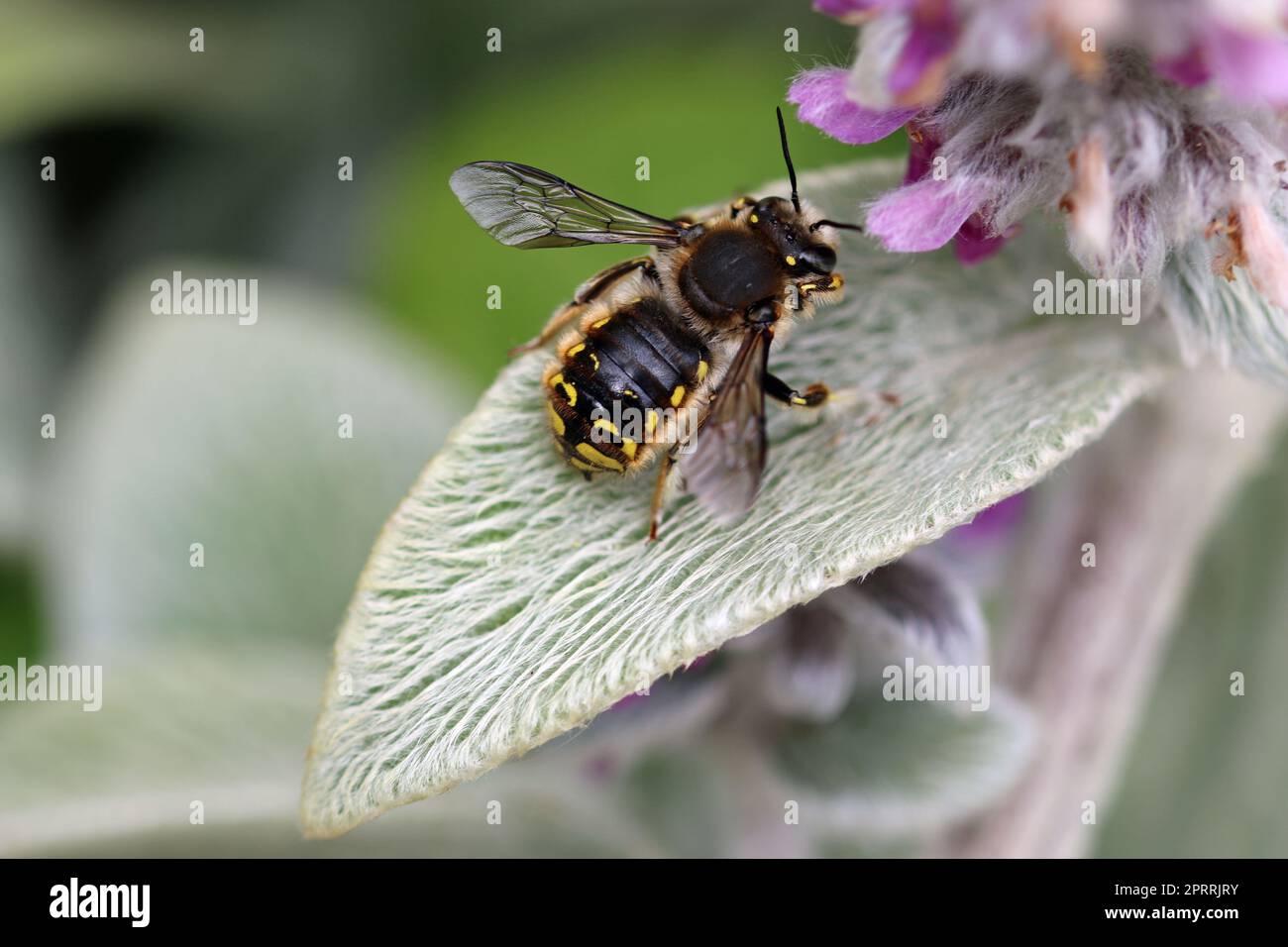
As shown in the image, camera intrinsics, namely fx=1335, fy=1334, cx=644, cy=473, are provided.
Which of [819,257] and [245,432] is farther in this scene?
[245,432]

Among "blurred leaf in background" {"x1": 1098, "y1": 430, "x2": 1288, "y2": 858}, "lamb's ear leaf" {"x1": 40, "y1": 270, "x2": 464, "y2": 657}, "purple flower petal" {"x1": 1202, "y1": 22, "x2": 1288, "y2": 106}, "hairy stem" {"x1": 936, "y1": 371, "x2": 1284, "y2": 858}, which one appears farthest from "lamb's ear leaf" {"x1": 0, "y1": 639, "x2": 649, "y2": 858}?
"purple flower petal" {"x1": 1202, "y1": 22, "x2": 1288, "y2": 106}

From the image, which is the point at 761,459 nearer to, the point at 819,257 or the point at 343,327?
the point at 819,257

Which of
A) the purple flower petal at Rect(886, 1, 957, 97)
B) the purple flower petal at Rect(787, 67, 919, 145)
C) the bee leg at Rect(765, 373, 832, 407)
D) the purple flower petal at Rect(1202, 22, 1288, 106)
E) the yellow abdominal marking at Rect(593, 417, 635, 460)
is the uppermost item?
the purple flower petal at Rect(787, 67, 919, 145)

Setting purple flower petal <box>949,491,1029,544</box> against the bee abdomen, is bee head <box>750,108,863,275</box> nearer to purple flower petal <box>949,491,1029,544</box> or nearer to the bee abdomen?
the bee abdomen

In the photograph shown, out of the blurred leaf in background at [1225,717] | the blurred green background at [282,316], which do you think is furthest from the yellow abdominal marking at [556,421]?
the blurred leaf in background at [1225,717]

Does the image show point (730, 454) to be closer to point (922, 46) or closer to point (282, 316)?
point (922, 46)
